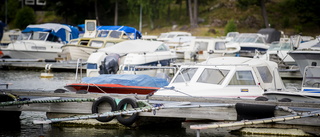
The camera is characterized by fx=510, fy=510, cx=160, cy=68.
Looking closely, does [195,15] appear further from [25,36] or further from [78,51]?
[78,51]

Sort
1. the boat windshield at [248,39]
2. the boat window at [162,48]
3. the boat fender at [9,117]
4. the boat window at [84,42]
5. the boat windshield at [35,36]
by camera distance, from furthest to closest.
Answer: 1. the boat windshield at [248,39]
2. the boat windshield at [35,36]
3. the boat window at [84,42]
4. the boat window at [162,48]
5. the boat fender at [9,117]

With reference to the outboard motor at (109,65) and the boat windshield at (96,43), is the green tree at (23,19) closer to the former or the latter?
the boat windshield at (96,43)

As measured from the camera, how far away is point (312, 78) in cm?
1866

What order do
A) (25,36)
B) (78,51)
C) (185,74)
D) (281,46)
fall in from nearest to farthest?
(185,74), (78,51), (281,46), (25,36)

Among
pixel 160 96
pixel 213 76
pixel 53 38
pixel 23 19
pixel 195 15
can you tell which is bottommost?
pixel 160 96

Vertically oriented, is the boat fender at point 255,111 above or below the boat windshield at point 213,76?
below

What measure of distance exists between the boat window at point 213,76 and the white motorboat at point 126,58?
7.57 m

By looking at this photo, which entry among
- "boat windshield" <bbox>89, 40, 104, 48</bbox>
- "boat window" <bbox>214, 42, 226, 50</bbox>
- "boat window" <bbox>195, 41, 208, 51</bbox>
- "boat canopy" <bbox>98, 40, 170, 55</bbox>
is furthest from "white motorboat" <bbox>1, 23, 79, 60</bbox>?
"boat canopy" <bbox>98, 40, 170, 55</bbox>

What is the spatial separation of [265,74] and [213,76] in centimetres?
218

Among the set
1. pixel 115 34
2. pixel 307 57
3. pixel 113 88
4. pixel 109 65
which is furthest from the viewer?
pixel 115 34

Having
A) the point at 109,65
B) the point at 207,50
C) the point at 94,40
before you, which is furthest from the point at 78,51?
the point at 109,65

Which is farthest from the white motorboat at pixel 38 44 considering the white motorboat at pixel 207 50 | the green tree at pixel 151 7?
the green tree at pixel 151 7

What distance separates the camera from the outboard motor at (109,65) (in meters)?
24.6

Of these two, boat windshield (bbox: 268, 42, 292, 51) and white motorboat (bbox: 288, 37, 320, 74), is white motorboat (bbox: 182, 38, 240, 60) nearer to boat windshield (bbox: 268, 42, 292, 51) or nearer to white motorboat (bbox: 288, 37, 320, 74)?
boat windshield (bbox: 268, 42, 292, 51)
